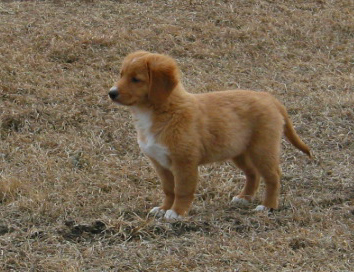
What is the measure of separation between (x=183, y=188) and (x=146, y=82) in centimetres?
79

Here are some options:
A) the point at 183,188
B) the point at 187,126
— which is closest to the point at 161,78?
the point at 187,126

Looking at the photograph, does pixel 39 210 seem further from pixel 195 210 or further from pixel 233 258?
pixel 233 258

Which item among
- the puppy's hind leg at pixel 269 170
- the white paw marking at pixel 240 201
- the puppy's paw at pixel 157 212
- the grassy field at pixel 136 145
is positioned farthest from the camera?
the white paw marking at pixel 240 201

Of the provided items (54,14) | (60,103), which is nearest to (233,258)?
(60,103)

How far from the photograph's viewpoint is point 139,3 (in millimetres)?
11008

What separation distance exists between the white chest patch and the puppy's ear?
0.54 feet

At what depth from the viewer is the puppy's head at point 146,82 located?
5016mm

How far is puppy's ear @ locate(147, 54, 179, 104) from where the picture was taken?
502 cm

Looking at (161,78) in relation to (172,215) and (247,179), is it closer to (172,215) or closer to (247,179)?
(172,215)

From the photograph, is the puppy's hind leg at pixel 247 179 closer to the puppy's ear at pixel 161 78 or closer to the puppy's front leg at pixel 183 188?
the puppy's front leg at pixel 183 188

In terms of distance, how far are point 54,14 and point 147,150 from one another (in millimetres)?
5602

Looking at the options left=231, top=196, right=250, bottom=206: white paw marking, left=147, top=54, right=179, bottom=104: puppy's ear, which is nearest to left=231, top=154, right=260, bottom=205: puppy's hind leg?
left=231, top=196, right=250, bottom=206: white paw marking

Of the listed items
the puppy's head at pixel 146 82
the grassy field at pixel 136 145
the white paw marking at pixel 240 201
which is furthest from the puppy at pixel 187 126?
the grassy field at pixel 136 145

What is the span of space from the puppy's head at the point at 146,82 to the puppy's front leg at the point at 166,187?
54cm
